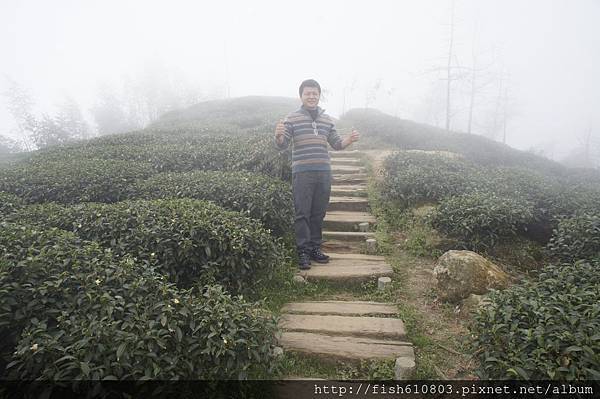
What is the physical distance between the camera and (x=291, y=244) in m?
6.39

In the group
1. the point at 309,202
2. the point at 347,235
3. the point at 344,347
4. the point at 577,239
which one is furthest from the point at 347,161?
the point at 344,347

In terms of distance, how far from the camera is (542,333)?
261 centimetres

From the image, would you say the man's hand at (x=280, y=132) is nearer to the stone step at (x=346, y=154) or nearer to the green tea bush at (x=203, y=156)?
the green tea bush at (x=203, y=156)

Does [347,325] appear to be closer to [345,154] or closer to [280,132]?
[280,132]

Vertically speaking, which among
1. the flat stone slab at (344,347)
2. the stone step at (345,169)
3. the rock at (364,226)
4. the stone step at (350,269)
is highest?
the stone step at (345,169)

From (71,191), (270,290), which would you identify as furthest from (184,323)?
(71,191)

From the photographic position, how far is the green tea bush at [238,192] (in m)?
5.96

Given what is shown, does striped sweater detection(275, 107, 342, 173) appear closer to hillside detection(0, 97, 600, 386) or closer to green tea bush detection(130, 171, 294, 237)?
green tea bush detection(130, 171, 294, 237)

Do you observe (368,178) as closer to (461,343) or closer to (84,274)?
(461,343)

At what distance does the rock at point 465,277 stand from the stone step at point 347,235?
6.78 ft

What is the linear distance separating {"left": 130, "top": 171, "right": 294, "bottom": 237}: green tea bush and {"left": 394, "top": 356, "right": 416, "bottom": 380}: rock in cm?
307

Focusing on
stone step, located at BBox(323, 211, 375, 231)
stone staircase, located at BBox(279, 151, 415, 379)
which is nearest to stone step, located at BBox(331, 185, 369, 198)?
stone step, located at BBox(323, 211, 375, 231)

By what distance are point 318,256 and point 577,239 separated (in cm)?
401

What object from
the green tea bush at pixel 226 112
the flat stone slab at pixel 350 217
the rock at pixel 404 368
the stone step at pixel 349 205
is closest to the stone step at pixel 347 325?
the rock at pixel 404 368
